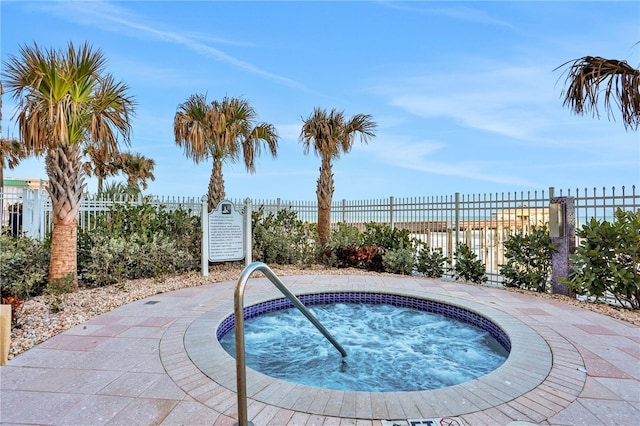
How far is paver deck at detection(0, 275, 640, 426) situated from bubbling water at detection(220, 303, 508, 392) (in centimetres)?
51

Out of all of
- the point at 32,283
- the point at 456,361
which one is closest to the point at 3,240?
the point at 32,283

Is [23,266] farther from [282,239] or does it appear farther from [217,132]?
[282,239]

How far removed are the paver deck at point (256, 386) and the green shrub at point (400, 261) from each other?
379 cm

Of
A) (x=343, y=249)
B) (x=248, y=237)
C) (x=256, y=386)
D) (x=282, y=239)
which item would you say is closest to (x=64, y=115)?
(x=248, y=237)

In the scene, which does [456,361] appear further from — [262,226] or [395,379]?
[262,226]

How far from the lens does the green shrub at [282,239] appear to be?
28.5ft

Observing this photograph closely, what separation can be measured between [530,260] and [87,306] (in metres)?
7.34

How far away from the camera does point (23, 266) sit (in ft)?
17.8

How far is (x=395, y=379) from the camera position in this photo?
10.5 ft

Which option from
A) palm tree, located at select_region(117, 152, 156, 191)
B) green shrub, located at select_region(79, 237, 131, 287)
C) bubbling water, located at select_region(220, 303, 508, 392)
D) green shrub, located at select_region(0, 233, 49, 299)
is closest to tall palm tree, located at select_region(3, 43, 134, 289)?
green shrub, located at select_region(0, 233, 49, 299)

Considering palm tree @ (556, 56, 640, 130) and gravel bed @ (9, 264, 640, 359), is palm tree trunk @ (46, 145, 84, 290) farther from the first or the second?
palm tree @ (556, 56, 640, 130)

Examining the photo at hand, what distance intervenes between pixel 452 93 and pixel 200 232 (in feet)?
22.8

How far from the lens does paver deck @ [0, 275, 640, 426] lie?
2.09 meters

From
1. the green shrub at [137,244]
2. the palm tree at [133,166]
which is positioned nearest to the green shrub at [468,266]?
the green shrub at [137,244]
